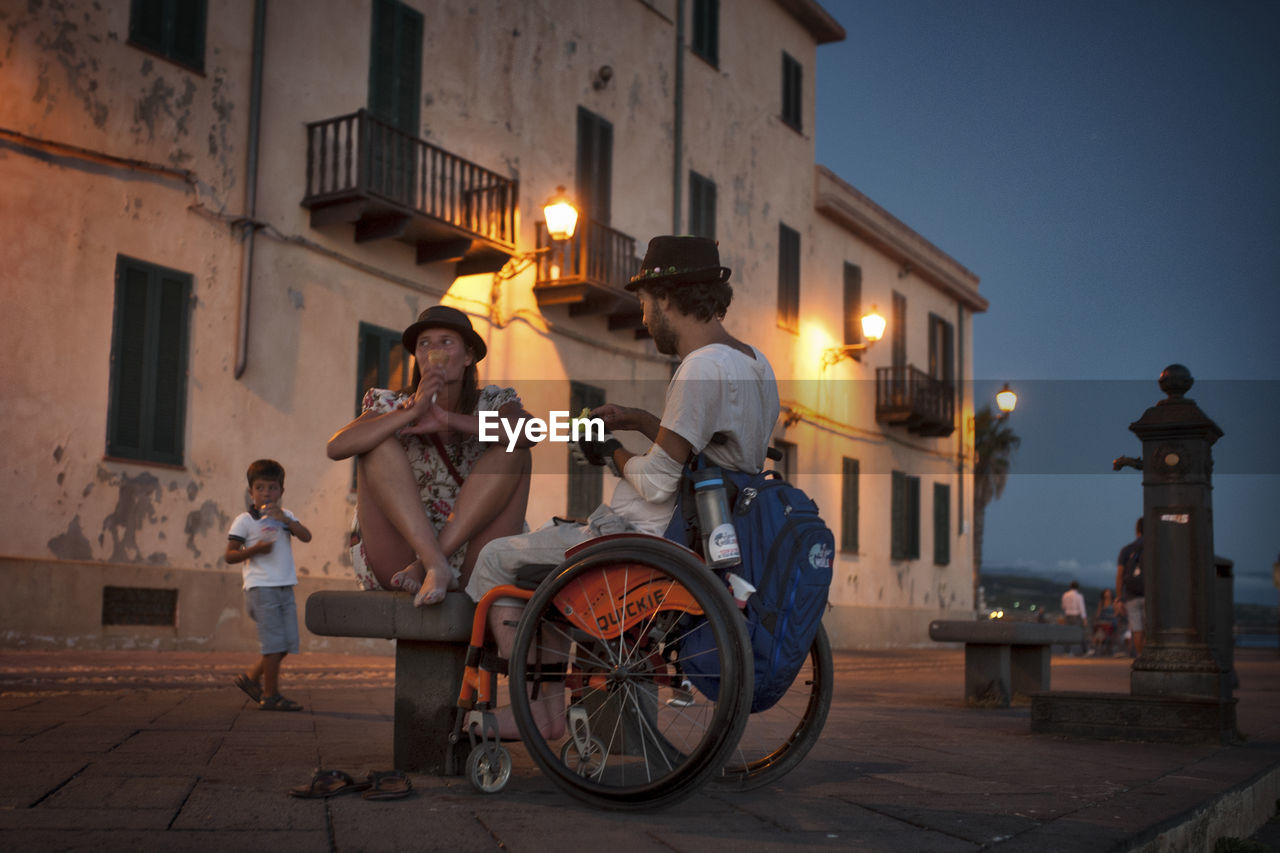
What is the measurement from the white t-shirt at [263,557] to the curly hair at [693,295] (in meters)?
4.05

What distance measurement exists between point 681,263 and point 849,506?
21.4 metres

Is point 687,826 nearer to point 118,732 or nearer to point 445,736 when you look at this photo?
point 445,736

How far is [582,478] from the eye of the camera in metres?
18.1

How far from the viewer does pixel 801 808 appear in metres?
3.47

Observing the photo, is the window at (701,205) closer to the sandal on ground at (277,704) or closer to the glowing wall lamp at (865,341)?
the glowing wall lamp at (865,341)

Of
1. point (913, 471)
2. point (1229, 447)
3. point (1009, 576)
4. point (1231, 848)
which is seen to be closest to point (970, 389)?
point (913, 471)

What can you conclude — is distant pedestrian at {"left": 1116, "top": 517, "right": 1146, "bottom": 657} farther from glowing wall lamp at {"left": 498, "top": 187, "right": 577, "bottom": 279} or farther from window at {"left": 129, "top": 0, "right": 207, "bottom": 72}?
window at {"left": 129, "top": 0, "right": 207, "bottom": 72}

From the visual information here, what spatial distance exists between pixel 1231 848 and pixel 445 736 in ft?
8.25

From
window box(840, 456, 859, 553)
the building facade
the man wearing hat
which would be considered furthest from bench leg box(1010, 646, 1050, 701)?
window box(840, 456, 859, 553)

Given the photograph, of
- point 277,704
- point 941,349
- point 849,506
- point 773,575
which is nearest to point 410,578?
point 773,575

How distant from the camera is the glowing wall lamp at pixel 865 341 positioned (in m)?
23.2

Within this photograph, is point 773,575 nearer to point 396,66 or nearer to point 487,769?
point 487,769

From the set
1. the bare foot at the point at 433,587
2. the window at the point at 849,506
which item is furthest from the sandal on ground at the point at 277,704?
the window at the point at 849,506

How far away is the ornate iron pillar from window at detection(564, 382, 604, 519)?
11.4 m
